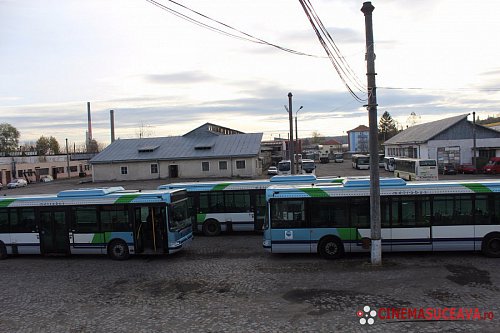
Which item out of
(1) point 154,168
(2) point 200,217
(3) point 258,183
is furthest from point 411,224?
(1) point 154,168

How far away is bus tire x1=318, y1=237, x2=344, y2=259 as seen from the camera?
14.3m

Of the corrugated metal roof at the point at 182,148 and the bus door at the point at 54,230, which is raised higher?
the corrugated metal roof at the point at 182,148

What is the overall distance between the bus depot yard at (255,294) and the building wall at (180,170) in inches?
1626

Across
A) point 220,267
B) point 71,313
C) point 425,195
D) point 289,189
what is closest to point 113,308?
point 71,313

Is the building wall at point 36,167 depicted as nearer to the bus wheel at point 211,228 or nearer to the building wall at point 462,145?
the bus wheel at point 211,228

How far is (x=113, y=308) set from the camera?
34.4 feet

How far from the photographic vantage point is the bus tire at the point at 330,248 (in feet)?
47.0

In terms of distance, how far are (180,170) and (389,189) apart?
46608 millimetres

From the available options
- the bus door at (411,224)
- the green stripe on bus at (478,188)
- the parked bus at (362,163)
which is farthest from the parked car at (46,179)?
the green stripe on bus at (478,188)

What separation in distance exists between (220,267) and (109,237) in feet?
15.2

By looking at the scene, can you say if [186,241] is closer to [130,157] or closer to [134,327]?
[134,327]

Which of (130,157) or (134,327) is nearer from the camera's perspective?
(134,327)

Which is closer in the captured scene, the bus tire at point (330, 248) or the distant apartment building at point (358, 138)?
the bus tire at point (330, 248)

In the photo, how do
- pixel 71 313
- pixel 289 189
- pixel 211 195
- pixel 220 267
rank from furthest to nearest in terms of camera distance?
1. pixel 211 195
2. pixel 289 189
3. pixel 220 267
4. pixel 71 313
